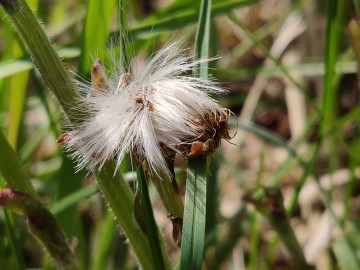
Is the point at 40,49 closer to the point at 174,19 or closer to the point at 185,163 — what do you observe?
the point at 174,19

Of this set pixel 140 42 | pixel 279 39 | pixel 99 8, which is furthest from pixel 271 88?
pixel 99 8

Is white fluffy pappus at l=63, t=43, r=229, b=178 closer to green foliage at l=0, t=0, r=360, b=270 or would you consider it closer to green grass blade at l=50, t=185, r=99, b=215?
green foliage at l=0, t=0, r=360, b=270

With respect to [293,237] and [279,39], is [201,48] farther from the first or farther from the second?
[279,39]

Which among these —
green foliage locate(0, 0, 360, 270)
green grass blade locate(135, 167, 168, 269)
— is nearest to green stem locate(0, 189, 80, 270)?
green foliage locate(0, 0, 360, 270)

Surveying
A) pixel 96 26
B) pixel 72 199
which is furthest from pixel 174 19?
pixel 72 199

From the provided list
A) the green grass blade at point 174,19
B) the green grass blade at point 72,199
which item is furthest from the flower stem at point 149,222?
the green grass blade at point 174,19
